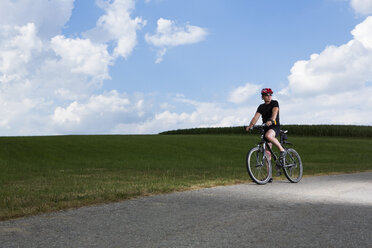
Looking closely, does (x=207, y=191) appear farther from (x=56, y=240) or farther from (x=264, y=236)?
(x=56, y=240)

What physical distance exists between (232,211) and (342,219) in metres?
1.68

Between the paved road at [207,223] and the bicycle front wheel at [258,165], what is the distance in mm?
1987

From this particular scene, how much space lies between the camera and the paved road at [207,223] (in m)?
4.83

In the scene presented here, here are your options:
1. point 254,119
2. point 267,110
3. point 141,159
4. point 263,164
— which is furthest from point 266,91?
point 141,159

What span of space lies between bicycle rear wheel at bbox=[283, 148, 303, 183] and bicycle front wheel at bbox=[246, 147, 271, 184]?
0.67 meters

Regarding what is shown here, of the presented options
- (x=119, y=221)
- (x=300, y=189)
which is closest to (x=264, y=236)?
(x=119, y=221)

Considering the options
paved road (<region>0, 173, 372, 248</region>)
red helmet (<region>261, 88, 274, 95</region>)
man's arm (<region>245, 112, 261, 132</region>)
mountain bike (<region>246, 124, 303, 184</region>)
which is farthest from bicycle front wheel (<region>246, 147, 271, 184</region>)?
paved road (<region>0, 173, 372, 248</region>)

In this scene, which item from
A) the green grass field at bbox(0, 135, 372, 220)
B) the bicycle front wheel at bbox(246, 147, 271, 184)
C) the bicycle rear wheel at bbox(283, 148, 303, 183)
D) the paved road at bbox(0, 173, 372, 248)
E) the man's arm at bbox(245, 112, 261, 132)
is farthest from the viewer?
the green grass field at bbox(0, 135, 372, 220)

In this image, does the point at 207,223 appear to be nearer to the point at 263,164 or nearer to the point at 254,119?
the point at 263,164

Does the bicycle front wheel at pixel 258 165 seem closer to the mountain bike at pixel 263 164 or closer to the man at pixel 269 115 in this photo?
the mountain bike at pixel 263 164

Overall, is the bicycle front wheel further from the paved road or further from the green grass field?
the paved road

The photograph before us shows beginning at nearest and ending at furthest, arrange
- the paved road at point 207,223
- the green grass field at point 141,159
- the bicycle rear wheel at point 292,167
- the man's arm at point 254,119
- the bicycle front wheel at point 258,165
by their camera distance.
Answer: the paved road at point 207,223, the bicycle front wheel at point 258,165, the man's arm at point 254,119, the bicycle rear wheel at point 292,167, the green grass field at point 141,159

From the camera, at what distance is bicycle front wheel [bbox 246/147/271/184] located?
10180 mm

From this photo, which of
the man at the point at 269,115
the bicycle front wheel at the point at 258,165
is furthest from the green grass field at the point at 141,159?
the man at the point at 269,115
